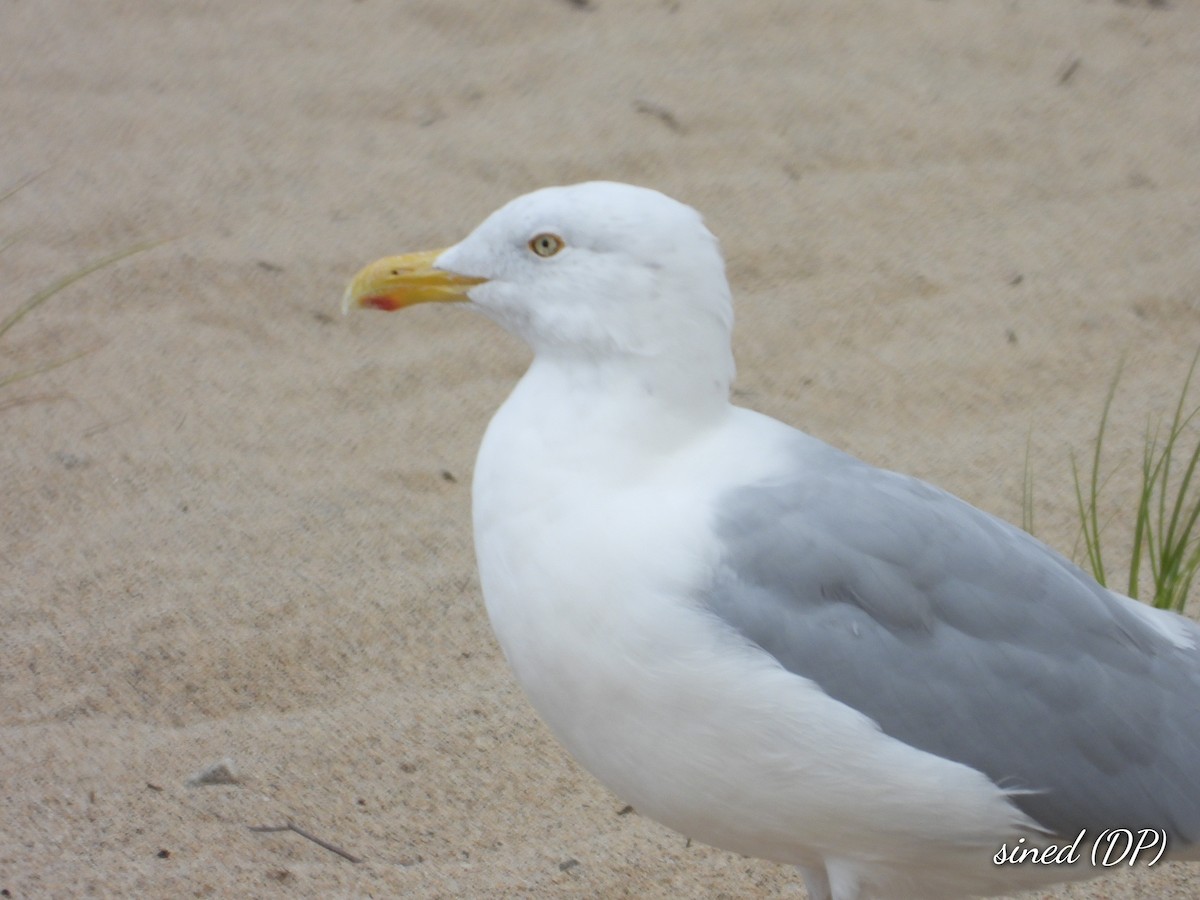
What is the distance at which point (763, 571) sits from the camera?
231cm

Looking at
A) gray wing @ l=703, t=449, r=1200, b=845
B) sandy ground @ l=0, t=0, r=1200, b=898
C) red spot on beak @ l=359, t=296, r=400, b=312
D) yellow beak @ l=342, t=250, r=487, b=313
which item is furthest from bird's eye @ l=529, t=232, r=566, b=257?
sandy ground @ l=0, t=0, r=1200, b=898

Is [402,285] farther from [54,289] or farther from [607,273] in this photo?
[54,289]

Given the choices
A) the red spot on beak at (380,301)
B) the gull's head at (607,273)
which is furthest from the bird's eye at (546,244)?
the red spot on beak at (380,301)

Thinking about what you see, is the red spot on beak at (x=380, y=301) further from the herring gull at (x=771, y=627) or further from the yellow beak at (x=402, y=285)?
the herring gull at (x=771, y=627)

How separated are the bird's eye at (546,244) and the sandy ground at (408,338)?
1.29 meters

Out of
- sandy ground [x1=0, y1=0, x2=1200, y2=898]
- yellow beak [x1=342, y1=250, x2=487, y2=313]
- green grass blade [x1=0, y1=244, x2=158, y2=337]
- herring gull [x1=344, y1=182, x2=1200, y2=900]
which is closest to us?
herring gull [x1=344, y1=182, x2=1200, y2=900]

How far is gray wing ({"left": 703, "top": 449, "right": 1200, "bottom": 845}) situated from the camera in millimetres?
2312

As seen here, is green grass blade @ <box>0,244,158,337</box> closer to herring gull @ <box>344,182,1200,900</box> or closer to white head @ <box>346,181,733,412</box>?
white head @ <box>346,181,733,412</box>

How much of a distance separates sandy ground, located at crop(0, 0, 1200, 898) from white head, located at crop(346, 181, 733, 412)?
116 centimetres

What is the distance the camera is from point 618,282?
247 cm

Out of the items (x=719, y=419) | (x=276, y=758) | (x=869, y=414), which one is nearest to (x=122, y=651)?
(x=276, y=758)

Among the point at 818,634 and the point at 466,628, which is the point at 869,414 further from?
the point at 818,634

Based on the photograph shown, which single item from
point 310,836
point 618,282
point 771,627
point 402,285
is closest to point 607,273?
point 618,282

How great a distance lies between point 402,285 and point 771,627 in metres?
0.97
